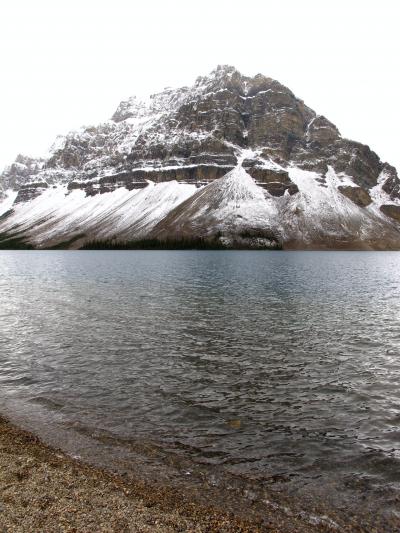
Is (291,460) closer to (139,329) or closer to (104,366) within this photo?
(104,366)

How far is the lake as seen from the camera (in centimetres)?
1706

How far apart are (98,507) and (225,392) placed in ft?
42.4

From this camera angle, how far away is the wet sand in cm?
1269

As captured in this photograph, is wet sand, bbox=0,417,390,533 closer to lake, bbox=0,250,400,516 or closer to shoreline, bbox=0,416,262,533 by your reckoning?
shoreline, bbox=0,416,262,533

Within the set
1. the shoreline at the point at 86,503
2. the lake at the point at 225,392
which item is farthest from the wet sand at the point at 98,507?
the lake at the point at 225,392

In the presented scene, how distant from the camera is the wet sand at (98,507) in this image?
12.7 metres

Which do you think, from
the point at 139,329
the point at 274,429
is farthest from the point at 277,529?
the point at 139,329

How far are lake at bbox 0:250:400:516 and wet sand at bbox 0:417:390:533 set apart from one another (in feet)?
4.63

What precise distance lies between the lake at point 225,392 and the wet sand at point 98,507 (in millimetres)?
1410

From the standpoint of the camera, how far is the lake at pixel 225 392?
56.0 ft

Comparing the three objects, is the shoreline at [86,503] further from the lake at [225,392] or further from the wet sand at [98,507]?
the lake at [225,392]

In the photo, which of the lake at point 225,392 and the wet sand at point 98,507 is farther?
the lake at point 225,392

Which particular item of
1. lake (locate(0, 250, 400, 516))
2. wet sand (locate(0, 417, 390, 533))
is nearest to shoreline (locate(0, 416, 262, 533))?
wet sand (locate(0, 417, 390, 533))

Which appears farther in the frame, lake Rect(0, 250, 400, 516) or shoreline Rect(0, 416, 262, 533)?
lake Rect(0, 250, 400, 516)
